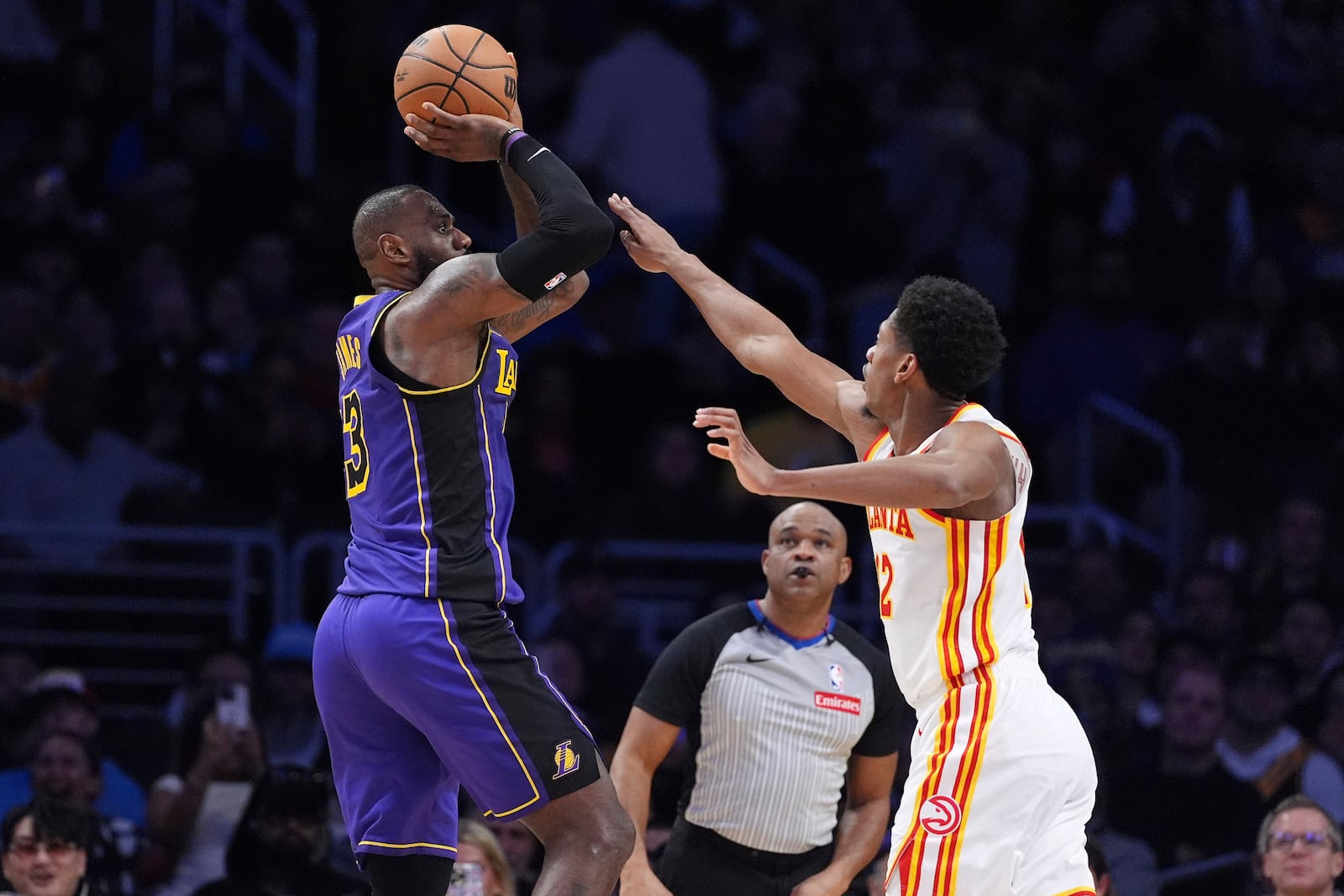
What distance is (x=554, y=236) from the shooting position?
4.86 meters

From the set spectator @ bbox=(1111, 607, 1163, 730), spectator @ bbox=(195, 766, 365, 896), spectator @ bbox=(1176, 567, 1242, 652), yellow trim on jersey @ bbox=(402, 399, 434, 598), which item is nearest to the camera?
yellow trim on jersey @ bbox=(402, 399, 434, 598)

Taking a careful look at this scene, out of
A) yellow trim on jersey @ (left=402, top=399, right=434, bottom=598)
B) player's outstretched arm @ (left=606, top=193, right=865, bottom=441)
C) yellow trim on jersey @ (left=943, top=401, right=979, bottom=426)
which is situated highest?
player's outstretched arm @ (left=606, top=193, right=865, bottom=441)

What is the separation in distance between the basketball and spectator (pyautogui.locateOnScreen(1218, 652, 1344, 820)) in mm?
5379

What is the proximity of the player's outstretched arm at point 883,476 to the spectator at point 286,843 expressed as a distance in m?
3.99

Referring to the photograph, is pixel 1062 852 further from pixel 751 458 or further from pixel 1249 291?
pixel 1249 291

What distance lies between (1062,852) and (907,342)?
137cm

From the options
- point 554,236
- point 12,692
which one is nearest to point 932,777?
point 554,236

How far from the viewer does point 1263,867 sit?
7387mm

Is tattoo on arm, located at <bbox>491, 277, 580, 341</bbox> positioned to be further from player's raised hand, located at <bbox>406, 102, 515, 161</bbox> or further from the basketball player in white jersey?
the basketball player in white jersey

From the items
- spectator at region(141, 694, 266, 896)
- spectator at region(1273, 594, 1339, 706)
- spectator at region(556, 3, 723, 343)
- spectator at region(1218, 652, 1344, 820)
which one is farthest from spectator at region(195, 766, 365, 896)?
spectator at region(1273, 594, 1339, 706)

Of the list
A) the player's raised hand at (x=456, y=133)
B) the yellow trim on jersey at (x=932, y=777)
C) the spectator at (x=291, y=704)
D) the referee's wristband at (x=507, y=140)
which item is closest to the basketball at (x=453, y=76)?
the player's raised hand at (x=456, y=133)

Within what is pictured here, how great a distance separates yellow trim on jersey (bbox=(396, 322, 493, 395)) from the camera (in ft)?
16.1

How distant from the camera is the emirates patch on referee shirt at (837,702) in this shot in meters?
6.56

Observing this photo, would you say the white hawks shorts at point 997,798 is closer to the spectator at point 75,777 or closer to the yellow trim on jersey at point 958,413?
the yellow trim on jersey at point 958,413
